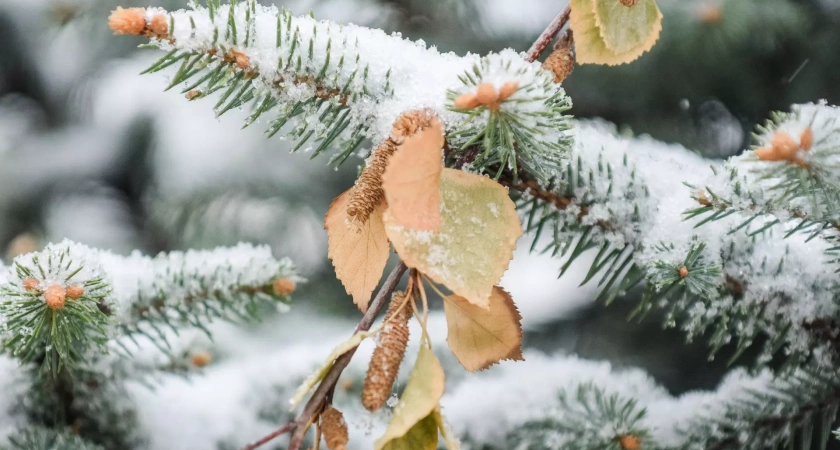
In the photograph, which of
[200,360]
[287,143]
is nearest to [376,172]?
[200,360]

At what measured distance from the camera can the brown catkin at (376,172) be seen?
0.76 ft

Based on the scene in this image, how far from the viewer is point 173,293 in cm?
40

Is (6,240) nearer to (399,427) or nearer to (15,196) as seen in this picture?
(15,196)

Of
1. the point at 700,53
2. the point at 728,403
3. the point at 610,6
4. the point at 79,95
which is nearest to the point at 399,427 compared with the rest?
the point at 610,6

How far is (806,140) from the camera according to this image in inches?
7.9

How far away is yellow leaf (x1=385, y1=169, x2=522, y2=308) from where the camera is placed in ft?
0.68

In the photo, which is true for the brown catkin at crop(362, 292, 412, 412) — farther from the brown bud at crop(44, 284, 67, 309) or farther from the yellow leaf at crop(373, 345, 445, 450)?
the brown bud at crop(44, 284, 67, 309)

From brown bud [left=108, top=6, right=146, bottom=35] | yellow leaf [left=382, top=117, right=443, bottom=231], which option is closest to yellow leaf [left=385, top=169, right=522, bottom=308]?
yellow leaf [left=382, top=117, right=443, bottom=231]

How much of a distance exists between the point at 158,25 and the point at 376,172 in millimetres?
97

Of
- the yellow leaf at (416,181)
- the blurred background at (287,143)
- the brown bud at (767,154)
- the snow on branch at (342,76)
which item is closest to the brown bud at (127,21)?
the snow on branch at (342,76)

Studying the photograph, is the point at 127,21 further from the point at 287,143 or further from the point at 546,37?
the point at 287,143

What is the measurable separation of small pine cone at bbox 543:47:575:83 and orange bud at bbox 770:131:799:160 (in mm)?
96

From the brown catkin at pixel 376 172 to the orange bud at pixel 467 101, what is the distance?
4 centimetres

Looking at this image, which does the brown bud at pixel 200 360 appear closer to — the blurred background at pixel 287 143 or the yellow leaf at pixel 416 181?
the blurred background at pixel 287 143
